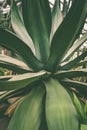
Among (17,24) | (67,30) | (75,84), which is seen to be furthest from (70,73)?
(17,24)

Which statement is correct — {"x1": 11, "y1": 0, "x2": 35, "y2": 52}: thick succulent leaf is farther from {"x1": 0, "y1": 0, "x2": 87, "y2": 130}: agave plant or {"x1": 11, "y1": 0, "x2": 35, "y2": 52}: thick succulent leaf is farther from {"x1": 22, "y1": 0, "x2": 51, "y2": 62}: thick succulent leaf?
{"x1": 22, "y1": 0, "x2": 51, "y2": 62}: thick succulent leaf

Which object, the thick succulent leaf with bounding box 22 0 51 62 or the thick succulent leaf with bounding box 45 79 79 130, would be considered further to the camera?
A: the thick succulent leaf with bounding box 22 0 51 62

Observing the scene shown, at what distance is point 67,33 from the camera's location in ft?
5.24

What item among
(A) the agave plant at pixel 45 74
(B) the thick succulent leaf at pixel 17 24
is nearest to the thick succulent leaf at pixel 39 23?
(A) the agave plant at pixel 45 74

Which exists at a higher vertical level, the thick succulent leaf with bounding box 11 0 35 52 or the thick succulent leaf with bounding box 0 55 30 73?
the thick succulent leaf with bounding box 11 0 35 52

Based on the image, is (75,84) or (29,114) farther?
(75,84)

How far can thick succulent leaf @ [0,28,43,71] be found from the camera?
5.21 feet

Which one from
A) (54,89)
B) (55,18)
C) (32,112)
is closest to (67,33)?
(54,89)

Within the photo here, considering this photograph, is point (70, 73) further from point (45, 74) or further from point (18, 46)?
point (18, 46)

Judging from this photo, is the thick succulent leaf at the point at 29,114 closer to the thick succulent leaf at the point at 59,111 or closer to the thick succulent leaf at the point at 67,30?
the thick succulent leaf at the point at 59,111

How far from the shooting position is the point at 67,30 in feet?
5.18

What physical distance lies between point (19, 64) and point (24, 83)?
44cm

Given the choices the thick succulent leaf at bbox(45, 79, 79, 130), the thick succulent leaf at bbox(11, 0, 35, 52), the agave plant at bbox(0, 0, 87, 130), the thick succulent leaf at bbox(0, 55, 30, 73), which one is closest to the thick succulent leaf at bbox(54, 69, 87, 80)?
the agave plant at bbox(0, 0, 87, 130)

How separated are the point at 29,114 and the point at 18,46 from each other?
369mm
